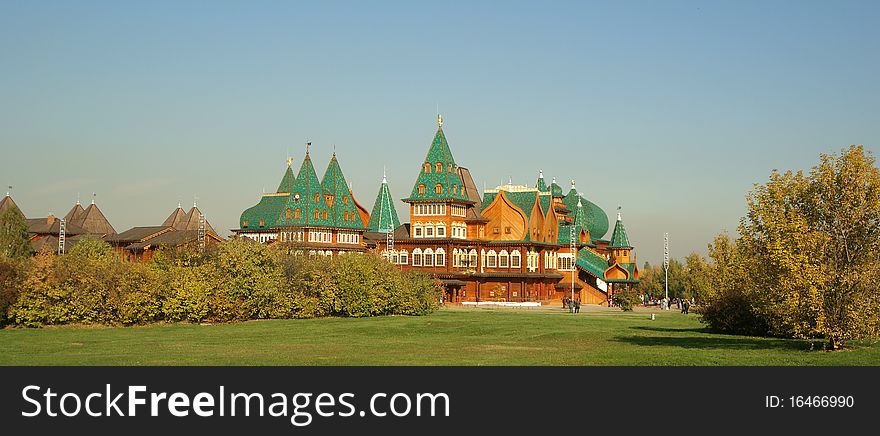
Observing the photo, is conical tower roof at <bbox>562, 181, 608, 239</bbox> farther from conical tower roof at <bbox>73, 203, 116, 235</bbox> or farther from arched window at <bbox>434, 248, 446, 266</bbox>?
conical tower roof at <bbox>73, 203, 116, 235</bbox>

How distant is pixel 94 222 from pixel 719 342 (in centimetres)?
8978

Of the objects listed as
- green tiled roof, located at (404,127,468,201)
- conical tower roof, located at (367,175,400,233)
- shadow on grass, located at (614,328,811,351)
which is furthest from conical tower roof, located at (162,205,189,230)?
shadow on grass, located at (614,328,811,351)

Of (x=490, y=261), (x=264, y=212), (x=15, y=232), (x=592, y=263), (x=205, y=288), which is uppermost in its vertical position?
(x=264, y=212)

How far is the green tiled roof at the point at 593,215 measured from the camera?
99438 millimetres

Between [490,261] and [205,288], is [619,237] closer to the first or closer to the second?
[490,261]

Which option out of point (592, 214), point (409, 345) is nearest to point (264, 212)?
point (592, 214)

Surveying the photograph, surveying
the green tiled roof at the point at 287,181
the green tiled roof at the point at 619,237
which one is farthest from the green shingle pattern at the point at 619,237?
the green tiled roof at the point at 287,181

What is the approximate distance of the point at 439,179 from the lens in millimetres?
82188

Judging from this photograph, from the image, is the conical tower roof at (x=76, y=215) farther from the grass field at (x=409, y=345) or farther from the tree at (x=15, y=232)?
the grass field at (x=409, y=345)

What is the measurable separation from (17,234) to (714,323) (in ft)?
194

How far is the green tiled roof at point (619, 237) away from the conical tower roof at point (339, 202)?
26.9 m

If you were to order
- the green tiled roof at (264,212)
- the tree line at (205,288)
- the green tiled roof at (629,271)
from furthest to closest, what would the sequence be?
the green tiled roof at (264,212) → the green tiled roof at (629,271) → the tree line at (205,288)
